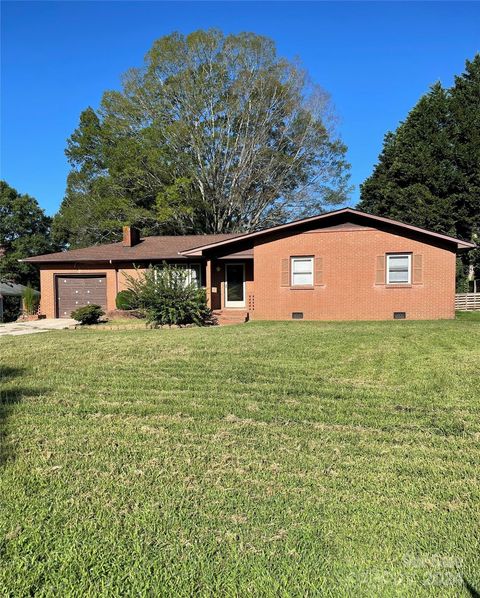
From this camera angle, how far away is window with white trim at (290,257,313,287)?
16844 mm

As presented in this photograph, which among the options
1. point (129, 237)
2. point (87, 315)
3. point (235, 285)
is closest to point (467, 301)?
point (235, 285)

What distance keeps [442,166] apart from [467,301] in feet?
35.0

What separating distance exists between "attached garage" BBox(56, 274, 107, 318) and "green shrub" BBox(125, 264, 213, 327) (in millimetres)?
6124

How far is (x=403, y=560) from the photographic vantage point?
106 inches

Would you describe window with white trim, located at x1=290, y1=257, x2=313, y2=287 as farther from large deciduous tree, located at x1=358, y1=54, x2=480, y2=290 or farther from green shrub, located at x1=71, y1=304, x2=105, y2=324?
large deciduous tree, located at x1=358, y1=54, x2=480, y2=290

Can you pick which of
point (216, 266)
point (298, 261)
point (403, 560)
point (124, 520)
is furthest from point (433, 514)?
point (216, 266)

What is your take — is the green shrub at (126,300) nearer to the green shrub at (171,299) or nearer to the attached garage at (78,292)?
the attached garage at (78,292)

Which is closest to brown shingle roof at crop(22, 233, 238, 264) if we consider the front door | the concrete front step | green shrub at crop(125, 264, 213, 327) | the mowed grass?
the front door

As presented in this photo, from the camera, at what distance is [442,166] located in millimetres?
31375

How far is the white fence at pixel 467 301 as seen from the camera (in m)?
25.9

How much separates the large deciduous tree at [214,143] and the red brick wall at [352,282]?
15236mm

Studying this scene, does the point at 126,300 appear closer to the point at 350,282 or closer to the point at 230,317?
the point at 230,317

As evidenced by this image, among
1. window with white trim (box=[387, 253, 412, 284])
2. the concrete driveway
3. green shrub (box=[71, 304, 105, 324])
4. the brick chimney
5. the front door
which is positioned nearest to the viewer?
the concrete driveway

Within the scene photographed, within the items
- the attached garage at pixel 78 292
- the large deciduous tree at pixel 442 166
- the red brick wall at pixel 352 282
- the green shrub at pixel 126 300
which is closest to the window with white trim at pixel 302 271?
the red brick wall at pixel 352 282
